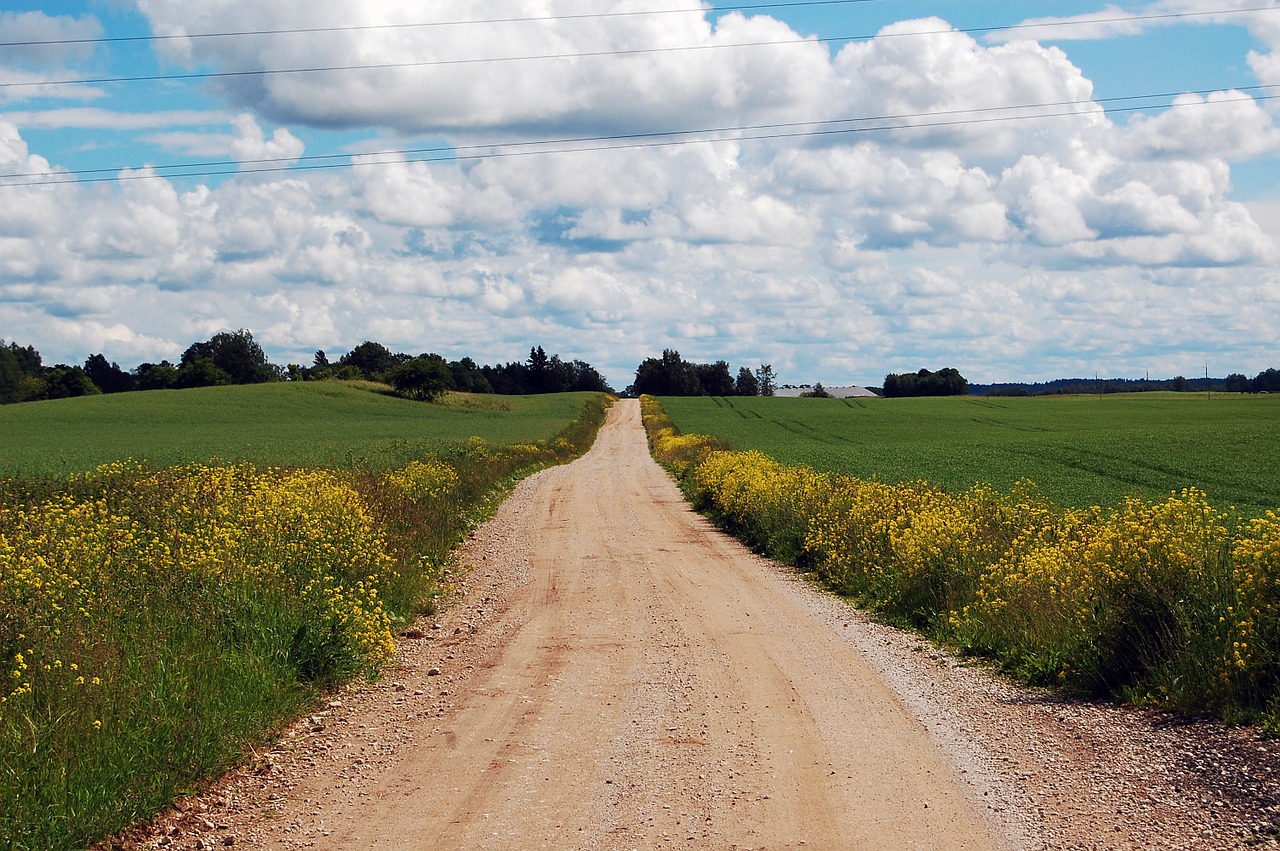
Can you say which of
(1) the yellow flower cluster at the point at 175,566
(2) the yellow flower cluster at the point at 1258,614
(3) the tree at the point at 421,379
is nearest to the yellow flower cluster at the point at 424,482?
(1) the yellow flower cluster at the point at 175,566

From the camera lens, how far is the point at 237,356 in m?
166

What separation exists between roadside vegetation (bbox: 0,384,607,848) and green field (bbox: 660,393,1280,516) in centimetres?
1968

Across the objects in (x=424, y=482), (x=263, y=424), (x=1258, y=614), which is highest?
(x=1258, y=614)

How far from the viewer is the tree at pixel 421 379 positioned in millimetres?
118188

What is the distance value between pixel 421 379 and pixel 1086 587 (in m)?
113

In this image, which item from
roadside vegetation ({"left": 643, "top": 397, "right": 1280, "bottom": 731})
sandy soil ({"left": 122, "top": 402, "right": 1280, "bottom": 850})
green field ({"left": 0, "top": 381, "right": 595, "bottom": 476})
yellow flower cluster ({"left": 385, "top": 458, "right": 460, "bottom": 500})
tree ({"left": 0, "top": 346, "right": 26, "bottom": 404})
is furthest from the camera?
tree ({"left": 0, "top": 346, "right": 26, "bottom": 404})

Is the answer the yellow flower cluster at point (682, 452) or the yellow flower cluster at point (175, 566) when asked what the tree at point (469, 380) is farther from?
the yellow flower cluster at point (175, 566)

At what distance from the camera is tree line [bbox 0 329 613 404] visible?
121438 millimetres

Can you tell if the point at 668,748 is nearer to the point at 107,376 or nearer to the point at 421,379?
the point at 421,379

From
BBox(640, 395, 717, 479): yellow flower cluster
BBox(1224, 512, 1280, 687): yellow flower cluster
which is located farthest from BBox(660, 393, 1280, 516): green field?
BBox(1224, 512, 1280, 687): yellow flower cluster

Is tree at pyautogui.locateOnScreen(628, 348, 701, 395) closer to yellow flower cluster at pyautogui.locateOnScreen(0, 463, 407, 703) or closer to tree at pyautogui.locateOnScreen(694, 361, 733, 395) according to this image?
tree at pyautogui.locateOnScreen(694, 361, 733, 395)

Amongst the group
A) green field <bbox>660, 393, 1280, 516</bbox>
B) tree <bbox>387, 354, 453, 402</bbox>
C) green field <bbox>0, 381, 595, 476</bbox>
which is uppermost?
tree <bbox>387, 354, 453, 402</bbox>

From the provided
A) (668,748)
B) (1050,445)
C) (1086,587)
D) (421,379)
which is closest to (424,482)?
(1086,587)

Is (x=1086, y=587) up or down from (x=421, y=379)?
down
